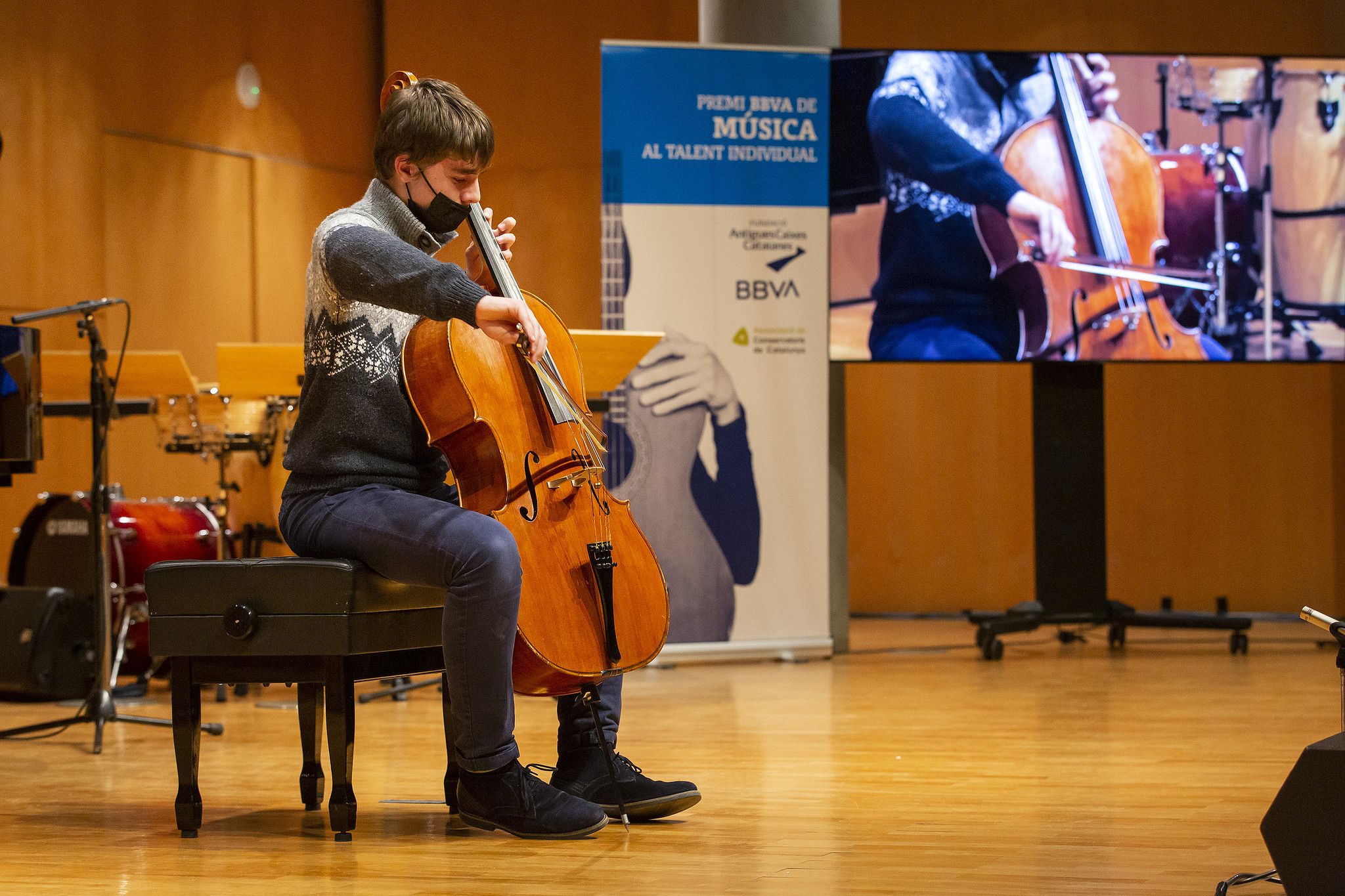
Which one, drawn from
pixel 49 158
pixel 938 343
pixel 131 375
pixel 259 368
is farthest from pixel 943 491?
pixel 49 158

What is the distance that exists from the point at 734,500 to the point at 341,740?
9.44 ft

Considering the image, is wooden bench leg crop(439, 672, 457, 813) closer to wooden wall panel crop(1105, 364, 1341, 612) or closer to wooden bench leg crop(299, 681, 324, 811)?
wooden bench leg crop(299, 681, 324, 811)

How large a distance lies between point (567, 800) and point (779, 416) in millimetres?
2925

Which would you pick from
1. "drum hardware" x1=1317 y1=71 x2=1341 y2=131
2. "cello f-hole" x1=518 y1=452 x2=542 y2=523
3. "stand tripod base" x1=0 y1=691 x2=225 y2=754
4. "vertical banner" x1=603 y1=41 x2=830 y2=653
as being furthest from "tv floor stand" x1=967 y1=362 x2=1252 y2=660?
"cello f-hole" x1=518 y1=452 x2=542 y2=523

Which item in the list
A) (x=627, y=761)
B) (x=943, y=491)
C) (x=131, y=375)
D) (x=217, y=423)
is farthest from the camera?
(x=943, y=491)

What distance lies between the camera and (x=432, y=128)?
245 centimetres

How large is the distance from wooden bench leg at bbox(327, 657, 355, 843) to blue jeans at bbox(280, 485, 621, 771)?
0.17 m

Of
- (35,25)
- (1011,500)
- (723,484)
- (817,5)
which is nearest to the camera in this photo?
(723,484)

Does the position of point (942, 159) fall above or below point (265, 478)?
above

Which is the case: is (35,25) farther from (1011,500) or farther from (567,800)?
(567,800)

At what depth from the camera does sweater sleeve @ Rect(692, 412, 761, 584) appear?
5.17 m

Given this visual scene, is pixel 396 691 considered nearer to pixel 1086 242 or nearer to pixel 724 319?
pixel 724 319

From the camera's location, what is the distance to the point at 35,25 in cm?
662

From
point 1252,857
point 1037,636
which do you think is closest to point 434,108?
point 1252,857
